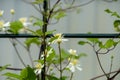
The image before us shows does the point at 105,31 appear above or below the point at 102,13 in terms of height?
below

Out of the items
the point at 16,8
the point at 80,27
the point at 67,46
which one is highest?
the point at 16,8

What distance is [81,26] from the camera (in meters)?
1.77

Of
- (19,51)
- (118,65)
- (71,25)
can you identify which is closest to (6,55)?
(19,51)

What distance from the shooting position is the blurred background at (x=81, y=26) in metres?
1.72

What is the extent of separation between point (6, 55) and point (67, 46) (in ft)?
1.41

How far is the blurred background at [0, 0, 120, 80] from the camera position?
1.72 metres

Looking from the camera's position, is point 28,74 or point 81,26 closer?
point 28,74

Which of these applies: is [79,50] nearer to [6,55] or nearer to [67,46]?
[67,46]

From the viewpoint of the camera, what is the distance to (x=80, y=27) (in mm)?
1770

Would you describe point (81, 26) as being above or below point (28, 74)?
above

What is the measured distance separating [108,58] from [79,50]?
0.19 meters

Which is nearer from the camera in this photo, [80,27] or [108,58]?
[108,58]

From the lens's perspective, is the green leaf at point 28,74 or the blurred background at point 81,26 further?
the blurred background at point 81,26

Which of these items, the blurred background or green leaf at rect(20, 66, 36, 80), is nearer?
green leaf at rect(20, 66, 36, 80)
